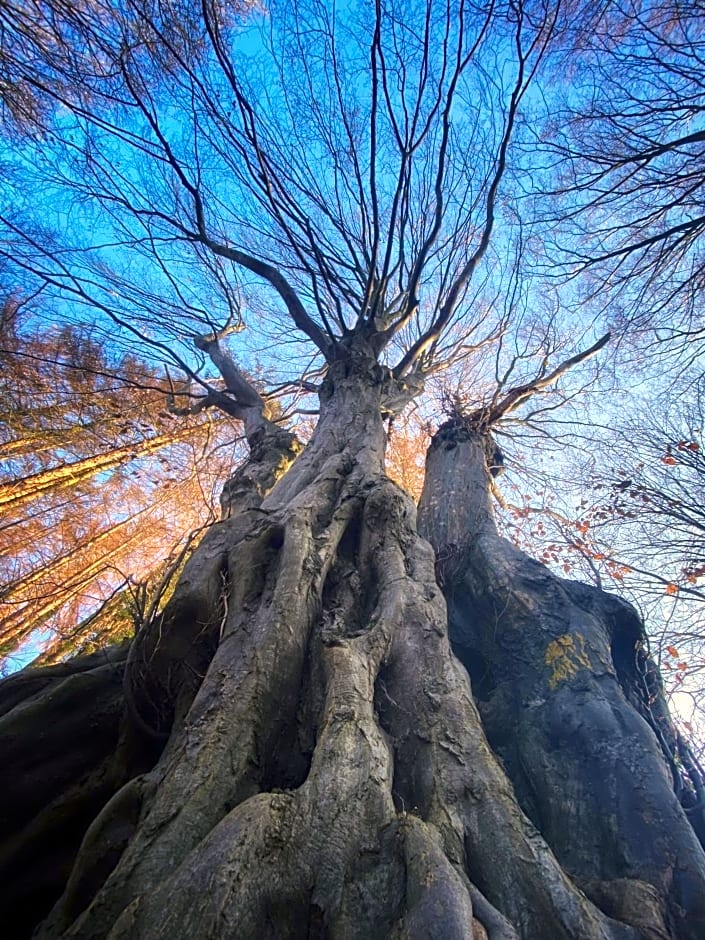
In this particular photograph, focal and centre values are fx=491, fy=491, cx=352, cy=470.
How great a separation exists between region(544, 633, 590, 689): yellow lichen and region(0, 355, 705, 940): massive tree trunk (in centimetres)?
1

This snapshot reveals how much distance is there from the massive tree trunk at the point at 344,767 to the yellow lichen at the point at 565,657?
0.04 ft

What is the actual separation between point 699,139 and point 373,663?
5.35 metres

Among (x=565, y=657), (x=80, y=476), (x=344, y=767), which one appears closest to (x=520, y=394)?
(x=565, y=657)

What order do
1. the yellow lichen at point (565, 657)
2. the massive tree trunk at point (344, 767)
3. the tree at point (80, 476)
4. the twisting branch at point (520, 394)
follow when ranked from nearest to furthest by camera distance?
1. the massive tree trunk at point (344, 767)
2. the yellow lichen at point (565, 657)
3. the twisting branch at point (520, 394)
4. the tree at point (80, 476)

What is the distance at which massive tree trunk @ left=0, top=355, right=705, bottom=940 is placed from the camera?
1.37 metres

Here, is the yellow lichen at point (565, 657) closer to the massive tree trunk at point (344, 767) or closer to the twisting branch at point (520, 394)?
the massive tree trunk at point (344, 767)

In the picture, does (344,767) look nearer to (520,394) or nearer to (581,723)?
(581,723)

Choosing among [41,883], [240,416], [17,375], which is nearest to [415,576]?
[41,883]

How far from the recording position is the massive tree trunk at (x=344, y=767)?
4.48 feet

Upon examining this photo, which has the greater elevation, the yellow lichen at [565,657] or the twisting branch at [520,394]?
the twisting branch at [520,394]

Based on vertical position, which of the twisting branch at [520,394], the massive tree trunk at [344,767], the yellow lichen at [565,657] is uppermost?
the twisting branch at [520,394]

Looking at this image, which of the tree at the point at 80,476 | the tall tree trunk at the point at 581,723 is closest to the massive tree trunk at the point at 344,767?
the tall tree trunk at the point at 581,723

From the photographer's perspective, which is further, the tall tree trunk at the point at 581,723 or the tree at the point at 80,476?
the tree at the point at 80,476

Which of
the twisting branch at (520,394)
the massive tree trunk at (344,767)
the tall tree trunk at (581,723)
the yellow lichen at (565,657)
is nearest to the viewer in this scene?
the massive tree trunk at (344,767)
